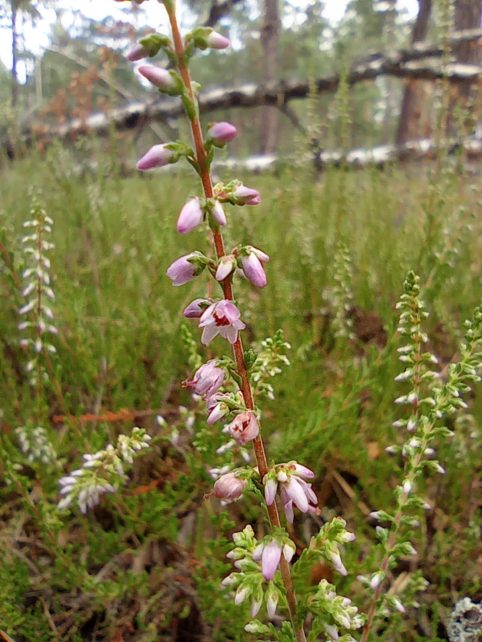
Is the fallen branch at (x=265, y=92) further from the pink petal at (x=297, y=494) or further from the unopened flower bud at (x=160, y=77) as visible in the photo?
the pink petal at (x=297, y=494)

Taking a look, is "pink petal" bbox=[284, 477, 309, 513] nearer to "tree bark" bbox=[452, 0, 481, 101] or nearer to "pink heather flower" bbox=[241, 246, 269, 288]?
"pink heather flower" bbox=[241, 246, 269, 288]

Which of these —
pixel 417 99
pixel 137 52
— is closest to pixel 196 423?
pixel 137 52

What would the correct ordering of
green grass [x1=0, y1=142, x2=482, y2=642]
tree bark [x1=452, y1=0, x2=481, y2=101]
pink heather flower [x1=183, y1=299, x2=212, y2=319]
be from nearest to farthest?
pink heather flower [x1=183, y1=299, x2=212, y2=319] → green grass [x1=0, y1=142, x2=482, y2=642] → tree bark [x1=452, y1=0, x2=481, y2=101]

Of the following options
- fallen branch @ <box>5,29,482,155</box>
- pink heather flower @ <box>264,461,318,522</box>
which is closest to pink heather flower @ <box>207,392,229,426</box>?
pink heather flower @ <box>264,461,318,522</box>

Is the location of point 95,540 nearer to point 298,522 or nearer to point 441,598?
point 298,522

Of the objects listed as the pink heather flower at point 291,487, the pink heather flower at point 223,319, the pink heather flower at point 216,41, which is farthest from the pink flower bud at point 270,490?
the pink heather flower at point 216,41

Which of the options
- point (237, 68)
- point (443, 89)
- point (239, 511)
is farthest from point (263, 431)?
point (237, 68)

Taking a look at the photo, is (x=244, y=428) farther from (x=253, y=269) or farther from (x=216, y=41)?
(x=216, y=41)
